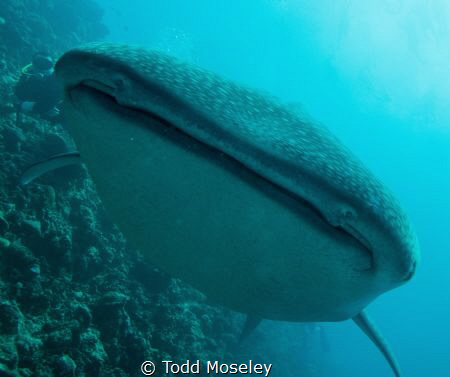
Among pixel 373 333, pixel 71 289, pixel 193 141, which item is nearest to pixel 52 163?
pixel 71 289

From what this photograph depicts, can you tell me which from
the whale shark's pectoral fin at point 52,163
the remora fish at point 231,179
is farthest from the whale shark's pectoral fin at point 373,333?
the whale shark's pectoral fin at point 52,163

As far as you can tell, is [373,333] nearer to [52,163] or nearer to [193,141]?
[193,141]

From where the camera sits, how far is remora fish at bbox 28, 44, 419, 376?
4.85 feet

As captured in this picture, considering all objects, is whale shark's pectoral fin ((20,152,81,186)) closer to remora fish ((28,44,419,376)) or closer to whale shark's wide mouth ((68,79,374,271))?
remora fish ((28,44,419,376))

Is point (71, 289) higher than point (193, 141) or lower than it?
→ lower

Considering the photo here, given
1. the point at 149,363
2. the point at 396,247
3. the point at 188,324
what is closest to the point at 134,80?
the point at 396,247

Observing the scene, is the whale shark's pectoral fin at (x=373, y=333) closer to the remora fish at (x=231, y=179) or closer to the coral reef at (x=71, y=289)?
the remora fish at (x=231, y=179)

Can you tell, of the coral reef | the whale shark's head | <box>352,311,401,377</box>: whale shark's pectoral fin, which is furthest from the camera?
<box>352,311,401,377</box>: whale shark's pectoral fin

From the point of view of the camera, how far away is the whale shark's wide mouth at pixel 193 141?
1.48 metres

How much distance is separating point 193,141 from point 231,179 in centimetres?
25

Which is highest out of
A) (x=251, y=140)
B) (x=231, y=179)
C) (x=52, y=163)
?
(x=251, y=140)

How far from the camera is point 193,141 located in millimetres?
1481

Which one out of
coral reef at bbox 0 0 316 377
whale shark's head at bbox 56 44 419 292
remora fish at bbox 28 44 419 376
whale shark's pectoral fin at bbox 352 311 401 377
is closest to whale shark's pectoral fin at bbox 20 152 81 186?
coral reef at bbox 0 0 316 377

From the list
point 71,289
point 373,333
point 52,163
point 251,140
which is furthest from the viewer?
point 71,289
